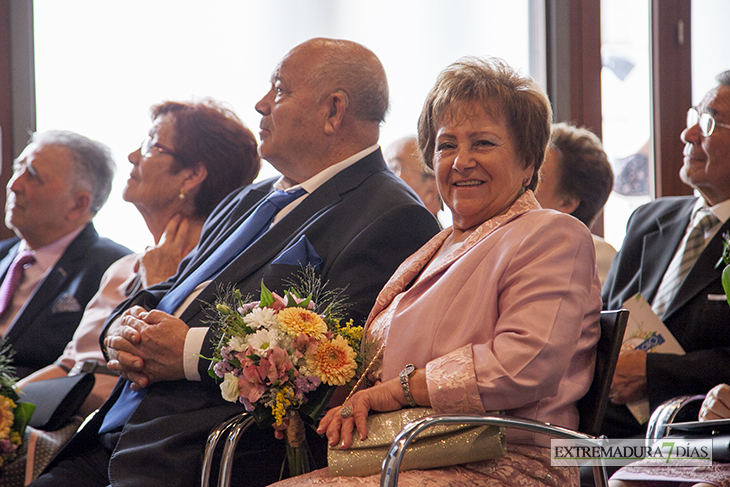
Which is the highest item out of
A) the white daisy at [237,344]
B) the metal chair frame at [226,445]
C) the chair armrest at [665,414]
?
the white daisy at [237,344]

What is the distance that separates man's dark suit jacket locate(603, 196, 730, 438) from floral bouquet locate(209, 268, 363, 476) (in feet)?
4.15

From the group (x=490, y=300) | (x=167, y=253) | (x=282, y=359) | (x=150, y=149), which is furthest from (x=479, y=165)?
(x=150, y=149)

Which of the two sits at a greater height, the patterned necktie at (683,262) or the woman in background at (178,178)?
the woman in background at (178,178)

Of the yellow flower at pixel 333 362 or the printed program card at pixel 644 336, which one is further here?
the printed program card at pixel 644 336

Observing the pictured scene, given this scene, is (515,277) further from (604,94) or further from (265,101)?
(604,94)

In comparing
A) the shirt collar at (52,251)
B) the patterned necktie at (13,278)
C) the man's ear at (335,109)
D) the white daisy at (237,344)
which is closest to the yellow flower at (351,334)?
the white daisy at (237,344)

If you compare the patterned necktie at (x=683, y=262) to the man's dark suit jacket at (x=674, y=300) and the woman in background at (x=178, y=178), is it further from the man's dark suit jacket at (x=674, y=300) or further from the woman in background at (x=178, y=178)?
the woman in background at (x=178, y=178)

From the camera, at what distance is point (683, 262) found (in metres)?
2.84

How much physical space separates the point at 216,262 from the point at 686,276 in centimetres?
173

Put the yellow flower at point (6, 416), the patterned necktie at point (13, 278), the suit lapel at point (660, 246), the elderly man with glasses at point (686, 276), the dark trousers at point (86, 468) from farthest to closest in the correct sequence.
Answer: the patterned necktie at point (13, 278) → the suit lapel at point (660, 246) → the yellow flower at point (6, 416) → the elderly man with glasses at point (686, 276) → the dark trousers at point (86, 468)

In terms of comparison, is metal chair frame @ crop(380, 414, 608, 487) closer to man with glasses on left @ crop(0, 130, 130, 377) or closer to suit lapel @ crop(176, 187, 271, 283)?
suit lapel @ crop(176, 187, 271, 283)

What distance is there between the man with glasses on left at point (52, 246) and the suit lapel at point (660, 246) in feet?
7.93

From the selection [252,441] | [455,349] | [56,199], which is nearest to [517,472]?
[455,349]

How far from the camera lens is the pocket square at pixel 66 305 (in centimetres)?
344
